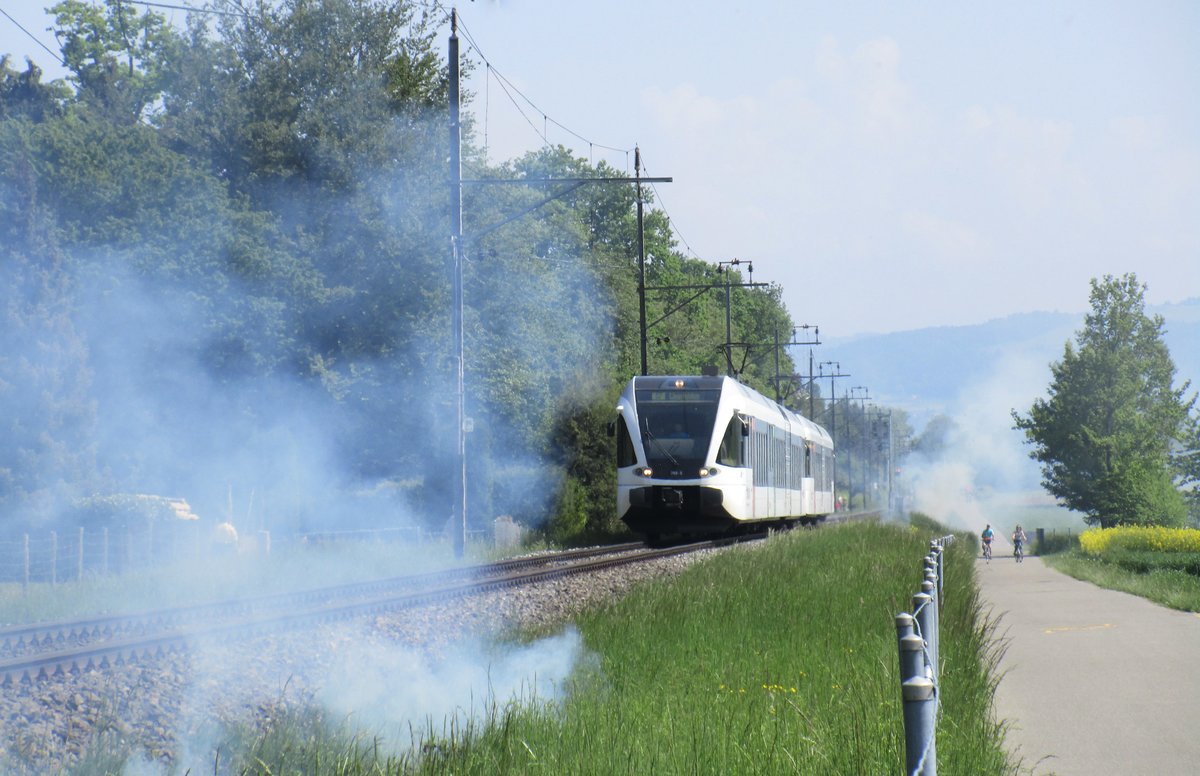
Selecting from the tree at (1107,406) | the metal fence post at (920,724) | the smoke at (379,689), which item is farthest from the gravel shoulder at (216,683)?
the tree at (1107,406)

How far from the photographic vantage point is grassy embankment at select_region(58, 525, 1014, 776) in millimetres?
6535

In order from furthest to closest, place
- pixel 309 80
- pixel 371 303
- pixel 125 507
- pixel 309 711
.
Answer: pixel 309 80 → pixel 371 303 → pixel 125 507 → pixel 309 711

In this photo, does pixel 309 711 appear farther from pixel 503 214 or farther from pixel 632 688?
pixel 503 214

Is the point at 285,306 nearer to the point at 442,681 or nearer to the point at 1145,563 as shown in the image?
the point at 1145,563

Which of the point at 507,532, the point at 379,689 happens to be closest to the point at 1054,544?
the point at 507,532

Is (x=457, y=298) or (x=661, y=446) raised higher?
(x=457, y=298)

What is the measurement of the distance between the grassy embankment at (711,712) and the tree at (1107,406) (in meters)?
61.1

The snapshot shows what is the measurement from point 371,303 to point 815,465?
1549 centimetres

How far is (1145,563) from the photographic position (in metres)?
36.1

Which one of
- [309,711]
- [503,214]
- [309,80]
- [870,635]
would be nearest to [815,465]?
[503,214]

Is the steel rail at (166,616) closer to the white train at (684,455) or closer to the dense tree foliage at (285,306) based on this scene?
the white train at (684,455)

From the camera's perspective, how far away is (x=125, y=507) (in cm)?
3100

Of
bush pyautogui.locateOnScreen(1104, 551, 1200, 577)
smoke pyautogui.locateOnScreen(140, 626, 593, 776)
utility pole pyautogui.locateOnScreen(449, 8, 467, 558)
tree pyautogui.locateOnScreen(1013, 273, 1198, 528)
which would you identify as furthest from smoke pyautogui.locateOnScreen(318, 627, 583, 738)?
tree pyautogui.locateOnScreen(1013, 273, 1198, 528)

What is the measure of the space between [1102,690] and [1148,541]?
3621cm
